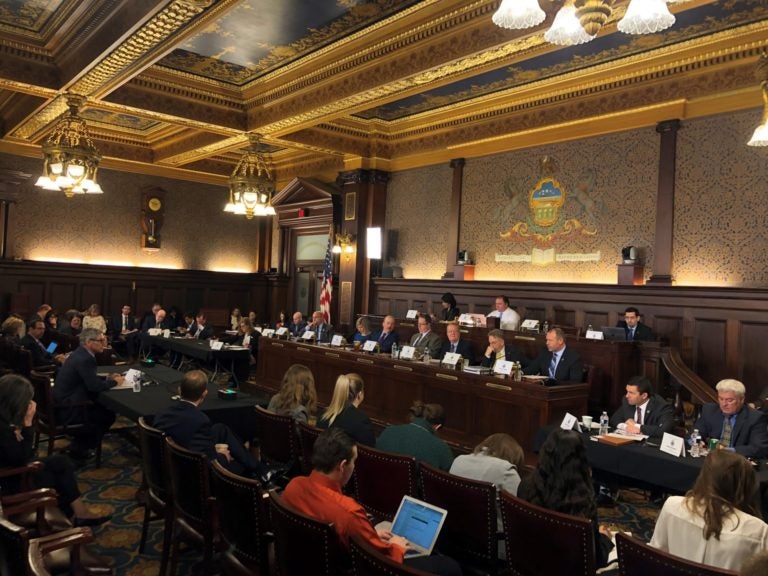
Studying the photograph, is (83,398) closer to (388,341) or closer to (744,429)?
(388,341)

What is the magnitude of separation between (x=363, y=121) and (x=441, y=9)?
192 inches

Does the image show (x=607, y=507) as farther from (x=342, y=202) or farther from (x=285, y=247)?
(x=285, y=247)

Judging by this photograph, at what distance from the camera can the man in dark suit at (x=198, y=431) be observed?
364cm

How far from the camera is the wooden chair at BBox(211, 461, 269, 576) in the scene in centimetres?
258

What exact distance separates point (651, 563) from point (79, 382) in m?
4.88

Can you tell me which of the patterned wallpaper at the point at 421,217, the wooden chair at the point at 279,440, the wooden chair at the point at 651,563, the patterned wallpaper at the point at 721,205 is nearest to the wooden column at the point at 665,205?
the patterned wallpaper at the point at 721,205

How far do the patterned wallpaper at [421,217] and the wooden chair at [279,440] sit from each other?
711 centimetres

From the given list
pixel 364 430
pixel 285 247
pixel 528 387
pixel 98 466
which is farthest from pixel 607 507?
pixel 285 247

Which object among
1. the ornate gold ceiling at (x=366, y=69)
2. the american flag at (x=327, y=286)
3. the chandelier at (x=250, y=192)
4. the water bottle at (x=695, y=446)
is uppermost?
the ornate gold ceiling at (x=366, y=69)

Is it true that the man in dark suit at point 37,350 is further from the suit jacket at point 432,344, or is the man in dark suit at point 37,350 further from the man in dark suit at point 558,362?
the man in dark suit at point 558,362

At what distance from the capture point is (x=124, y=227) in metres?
13.6

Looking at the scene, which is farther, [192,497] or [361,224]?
[361,224]

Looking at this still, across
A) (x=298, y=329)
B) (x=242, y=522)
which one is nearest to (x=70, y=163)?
(x=298, y=329)

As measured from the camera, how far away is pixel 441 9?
20.6 feet
